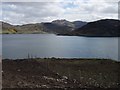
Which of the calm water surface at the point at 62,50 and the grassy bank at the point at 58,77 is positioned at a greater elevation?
the grassy bank at the point at 58,77

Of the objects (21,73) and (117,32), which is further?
(117,32)

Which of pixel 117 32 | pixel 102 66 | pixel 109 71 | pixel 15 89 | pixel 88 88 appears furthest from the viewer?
pixel 117 32

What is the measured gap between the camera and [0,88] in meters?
12.1

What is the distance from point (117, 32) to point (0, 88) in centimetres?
18992

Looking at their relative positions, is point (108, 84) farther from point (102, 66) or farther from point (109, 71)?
point (102, 66)

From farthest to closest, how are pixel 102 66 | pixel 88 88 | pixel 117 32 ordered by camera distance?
pixel 117 32 → pixel 102 66 → pixel 88 88

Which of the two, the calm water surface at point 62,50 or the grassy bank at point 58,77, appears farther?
the calm water surface at point 62,50

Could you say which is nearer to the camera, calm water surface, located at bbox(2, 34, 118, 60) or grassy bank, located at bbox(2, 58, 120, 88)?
grassy bank, located at bbox(2, 58, 120, 88)

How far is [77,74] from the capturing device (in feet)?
56.9

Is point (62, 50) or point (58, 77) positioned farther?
point (62, 50)

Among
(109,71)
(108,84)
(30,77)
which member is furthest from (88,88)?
(109,71)

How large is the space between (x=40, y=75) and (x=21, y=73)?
3.54ft

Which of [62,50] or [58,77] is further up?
[58,77]

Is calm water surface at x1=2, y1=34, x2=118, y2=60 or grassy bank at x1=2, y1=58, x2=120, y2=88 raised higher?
grassy bank at x1=2, y1=58, x2=120, y2=88
